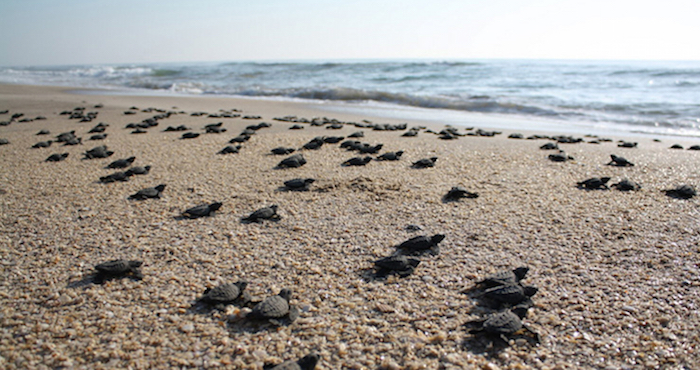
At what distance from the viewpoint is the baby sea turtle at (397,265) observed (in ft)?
10.5

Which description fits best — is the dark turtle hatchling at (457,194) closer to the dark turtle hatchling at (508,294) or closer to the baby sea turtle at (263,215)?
the baby sea turtle at (263,215)

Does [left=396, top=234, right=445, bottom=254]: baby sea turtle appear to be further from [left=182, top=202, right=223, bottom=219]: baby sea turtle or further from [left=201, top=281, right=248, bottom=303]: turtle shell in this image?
[left=182, top=202, right=223, bottom=219]: baby sea turtle

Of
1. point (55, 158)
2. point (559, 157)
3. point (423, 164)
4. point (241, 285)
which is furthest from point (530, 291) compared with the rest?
point (55, 158)

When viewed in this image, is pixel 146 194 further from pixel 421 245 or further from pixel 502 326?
pixel 502 326

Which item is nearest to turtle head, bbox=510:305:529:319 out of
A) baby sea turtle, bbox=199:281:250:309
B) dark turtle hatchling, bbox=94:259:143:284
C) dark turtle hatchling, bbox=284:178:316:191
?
baby sea turtle, bbox=199:281:250:309

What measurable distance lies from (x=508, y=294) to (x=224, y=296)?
182 cm

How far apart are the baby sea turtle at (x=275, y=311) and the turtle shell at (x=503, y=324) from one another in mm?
1134

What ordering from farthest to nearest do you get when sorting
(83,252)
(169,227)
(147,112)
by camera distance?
(147,112) < (169,227) < (83,252)

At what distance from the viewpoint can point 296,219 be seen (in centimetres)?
436

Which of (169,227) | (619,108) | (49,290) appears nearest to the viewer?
(49,290)

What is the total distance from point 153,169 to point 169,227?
8.68 ft

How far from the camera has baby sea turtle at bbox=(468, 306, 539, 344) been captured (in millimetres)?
2467

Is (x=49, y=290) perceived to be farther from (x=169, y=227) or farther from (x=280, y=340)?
(x=280, y=340)

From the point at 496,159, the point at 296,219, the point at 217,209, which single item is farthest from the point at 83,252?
the point at 496,159
